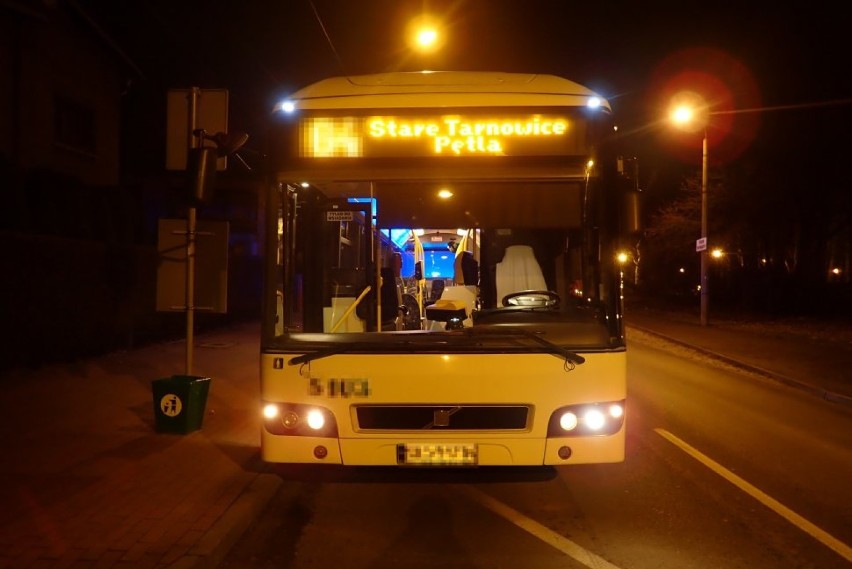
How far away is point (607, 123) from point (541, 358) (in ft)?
5.90

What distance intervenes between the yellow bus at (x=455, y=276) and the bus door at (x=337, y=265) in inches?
0.4

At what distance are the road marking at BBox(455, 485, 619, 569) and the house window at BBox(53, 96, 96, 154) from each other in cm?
1572

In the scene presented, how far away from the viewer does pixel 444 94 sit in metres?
5.77

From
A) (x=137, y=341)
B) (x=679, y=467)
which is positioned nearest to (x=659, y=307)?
(x=137, y=341)

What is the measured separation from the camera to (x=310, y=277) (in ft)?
19.5

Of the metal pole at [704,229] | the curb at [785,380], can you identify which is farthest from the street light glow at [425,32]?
the metal pole at [704,229]

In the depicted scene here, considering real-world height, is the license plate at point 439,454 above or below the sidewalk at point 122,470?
above

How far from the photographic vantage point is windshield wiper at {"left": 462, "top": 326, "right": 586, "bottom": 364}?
205 inches

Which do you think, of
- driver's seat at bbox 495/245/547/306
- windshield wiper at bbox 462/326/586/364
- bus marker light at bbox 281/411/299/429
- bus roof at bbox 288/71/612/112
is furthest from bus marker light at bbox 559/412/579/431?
bus roof at bbox 288/71/612/112

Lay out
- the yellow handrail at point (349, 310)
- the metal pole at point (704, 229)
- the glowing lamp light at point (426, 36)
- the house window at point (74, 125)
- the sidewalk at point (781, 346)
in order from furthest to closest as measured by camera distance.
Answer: the metal pole at point (704, 229), the house window at point (74, 125), the sidewalk at point (781, 346), the glowing lamp light at point (426, 36), the yellow handrail at point (349, 310)

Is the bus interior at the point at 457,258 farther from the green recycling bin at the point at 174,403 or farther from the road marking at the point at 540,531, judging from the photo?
the green recycling bin at the point at 174,403

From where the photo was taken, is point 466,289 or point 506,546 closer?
point 506,546

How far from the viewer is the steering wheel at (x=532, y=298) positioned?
5.95 metres

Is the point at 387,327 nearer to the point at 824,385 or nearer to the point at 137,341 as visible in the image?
the point at 824,385
